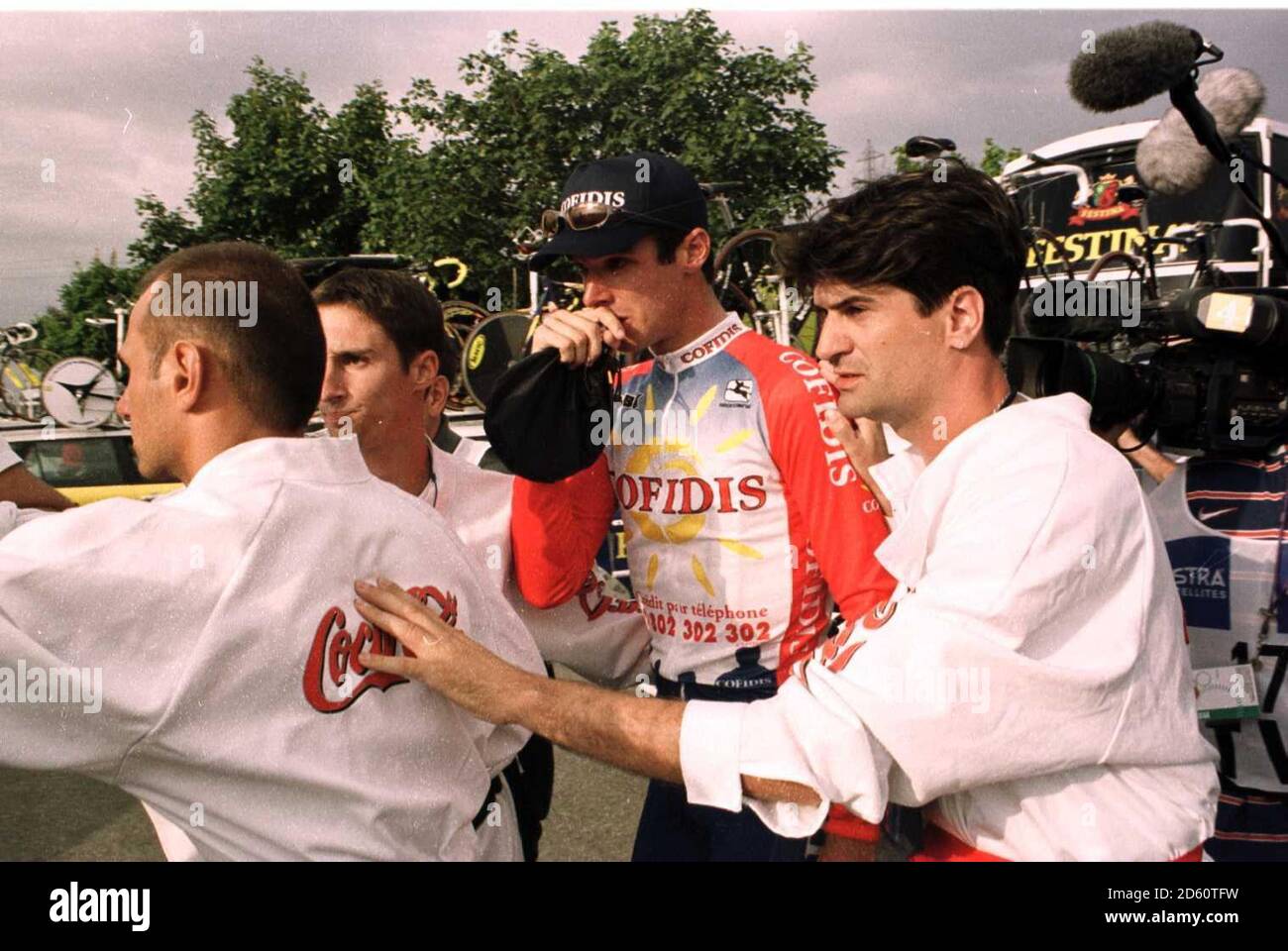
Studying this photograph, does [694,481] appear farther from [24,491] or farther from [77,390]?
[77,390]

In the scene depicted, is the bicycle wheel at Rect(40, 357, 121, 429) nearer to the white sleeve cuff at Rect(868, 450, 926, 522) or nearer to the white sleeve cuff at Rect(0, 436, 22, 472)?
the white sleeve cuff at Rect(0, 436, 22, 472)

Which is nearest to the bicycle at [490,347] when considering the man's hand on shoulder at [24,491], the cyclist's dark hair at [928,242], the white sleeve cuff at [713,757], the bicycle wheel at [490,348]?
the bicycle wheel at [490,348]

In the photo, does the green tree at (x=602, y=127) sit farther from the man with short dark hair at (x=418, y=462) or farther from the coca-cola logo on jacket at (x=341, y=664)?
the coca-cola logo on jacket at (x=341, y=664)

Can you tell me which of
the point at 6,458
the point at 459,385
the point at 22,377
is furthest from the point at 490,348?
the point at 22,377

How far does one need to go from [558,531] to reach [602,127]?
1319mm

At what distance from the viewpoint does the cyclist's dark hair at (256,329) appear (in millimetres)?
1354

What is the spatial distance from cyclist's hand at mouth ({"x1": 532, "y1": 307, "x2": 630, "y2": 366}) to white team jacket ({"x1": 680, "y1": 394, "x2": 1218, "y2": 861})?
754mm

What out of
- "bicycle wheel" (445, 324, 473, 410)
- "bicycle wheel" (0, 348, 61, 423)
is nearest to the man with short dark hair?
"bicycle wheel" (445, 324, 473, 410)

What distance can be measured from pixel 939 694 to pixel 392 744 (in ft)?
2.35

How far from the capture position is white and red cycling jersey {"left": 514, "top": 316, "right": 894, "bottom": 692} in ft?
5.96

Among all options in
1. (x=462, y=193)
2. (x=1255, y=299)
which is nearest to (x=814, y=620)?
(x=1255, y=299)
